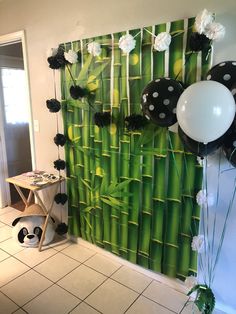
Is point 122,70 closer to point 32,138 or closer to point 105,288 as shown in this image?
point 32,138

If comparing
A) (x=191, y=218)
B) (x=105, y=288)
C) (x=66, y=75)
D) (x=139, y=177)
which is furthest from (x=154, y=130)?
(x=105, y=288)

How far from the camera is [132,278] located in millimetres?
2203

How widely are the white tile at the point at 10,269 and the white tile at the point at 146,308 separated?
106 centimetres

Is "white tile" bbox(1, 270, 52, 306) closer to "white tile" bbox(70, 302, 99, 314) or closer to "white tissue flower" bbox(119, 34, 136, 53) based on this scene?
"white tile" bbox(70, 302, 99, 314)

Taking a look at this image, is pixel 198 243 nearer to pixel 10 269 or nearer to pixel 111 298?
pixel 111 298

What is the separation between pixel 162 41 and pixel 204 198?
1102 mm

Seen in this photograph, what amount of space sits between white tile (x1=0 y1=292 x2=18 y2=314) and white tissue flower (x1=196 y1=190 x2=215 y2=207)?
5.20ft

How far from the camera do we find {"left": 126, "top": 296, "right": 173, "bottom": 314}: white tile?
1854 mm

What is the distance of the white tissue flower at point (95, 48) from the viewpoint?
6.64 feet

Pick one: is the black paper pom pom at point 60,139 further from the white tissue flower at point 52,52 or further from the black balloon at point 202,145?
the black balloon at point 202,145

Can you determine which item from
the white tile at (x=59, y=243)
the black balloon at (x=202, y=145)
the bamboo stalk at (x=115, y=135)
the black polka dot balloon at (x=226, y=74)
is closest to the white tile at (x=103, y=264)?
the bamboo stalk at (x=115, y=135)

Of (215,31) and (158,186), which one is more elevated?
(215,31)

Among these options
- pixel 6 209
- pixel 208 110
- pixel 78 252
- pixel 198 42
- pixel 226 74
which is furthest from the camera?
pixel 6 209

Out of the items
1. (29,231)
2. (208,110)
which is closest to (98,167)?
(29,231)
